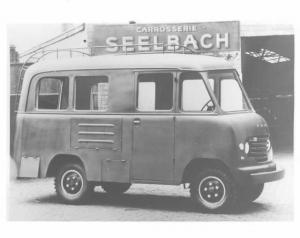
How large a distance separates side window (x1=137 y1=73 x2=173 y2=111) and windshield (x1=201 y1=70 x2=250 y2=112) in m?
0.52

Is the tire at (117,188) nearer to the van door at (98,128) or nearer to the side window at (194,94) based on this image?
the van door at (98,128)

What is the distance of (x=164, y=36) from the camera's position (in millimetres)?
8461

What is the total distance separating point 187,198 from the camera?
336 inches

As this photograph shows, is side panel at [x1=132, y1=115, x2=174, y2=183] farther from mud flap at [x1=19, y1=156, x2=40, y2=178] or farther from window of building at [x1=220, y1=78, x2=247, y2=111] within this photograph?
mud flap at [x1=19, y1=156, x2=40, y2=178]

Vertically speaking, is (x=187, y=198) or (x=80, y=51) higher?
(x=80, y=51)

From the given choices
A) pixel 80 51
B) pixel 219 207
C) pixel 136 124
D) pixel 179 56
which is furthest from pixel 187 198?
pixel 80 51

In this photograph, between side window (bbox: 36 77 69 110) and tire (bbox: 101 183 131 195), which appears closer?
side window (bbox: 36 77 69 110)

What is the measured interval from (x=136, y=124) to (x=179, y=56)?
1.12m

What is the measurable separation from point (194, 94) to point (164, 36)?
3.31 feet

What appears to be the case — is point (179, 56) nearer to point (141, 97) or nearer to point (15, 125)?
point (141, 97)

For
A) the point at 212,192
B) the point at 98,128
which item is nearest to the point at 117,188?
the point at 98,128

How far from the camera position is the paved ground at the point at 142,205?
8055 millimetres

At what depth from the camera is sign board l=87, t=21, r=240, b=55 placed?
8406 millimetres

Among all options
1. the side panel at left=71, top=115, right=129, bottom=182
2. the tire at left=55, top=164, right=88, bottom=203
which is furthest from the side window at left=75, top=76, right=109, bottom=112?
the tire at left=55, top=164, right=88, bottom=203
